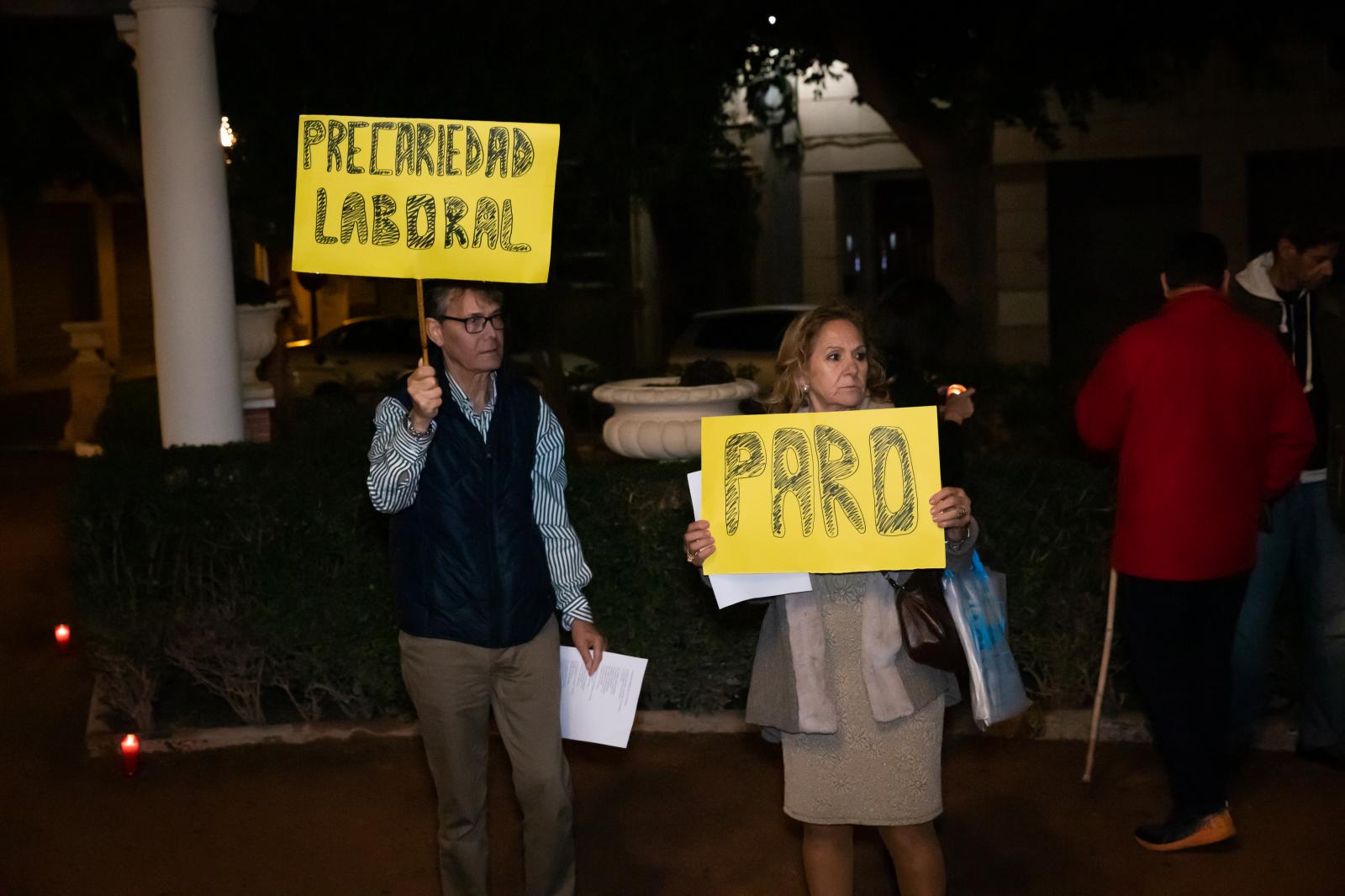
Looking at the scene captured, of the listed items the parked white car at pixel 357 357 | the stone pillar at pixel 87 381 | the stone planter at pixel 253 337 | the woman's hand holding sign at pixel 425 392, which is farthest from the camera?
the parked white car at pixel 357 357

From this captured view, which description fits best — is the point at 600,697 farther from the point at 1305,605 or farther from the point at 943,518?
the point at 1305,605

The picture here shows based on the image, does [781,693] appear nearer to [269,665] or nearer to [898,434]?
[898,434]

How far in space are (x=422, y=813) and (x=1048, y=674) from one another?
257cm

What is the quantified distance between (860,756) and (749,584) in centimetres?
52

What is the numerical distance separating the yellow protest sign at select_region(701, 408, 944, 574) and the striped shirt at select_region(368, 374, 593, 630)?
511 millimetres

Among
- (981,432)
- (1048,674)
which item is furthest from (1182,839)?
(981,432)

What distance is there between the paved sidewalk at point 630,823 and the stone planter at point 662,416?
1361 millimetres

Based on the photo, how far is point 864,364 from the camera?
4215mm

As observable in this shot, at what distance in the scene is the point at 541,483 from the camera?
4527 mm

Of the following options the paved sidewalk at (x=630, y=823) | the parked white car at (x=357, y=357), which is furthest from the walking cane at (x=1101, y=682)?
the parked white car at (x=357, y=357)

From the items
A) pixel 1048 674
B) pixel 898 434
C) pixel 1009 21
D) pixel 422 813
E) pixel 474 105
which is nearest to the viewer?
pixel 898 434

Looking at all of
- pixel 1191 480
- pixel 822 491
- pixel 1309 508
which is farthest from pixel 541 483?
pixel 1309 508

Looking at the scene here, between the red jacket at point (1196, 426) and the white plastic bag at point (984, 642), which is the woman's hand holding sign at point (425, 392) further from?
the red jacket at point (1196, 426)

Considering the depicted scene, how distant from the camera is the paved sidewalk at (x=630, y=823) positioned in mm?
5348
